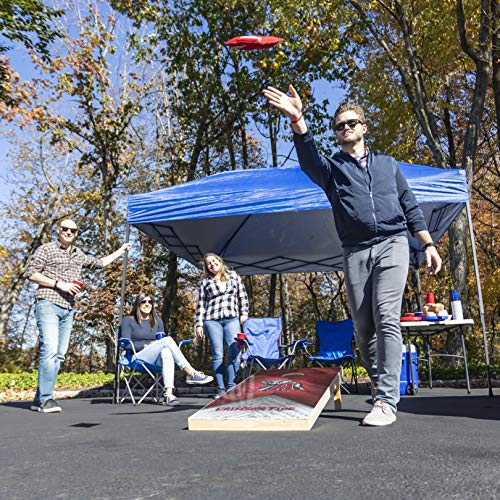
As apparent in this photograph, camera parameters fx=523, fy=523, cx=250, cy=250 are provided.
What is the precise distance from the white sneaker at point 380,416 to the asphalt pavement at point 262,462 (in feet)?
0.18

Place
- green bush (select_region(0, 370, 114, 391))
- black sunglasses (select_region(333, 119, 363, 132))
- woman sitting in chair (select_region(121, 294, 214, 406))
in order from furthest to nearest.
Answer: green bush (select_region(0, 370, 114, 391)), woman sitting in chair (select_region(121, 294, 214, 406)), black sunglasses (select_region(333, 119, 363, 132))

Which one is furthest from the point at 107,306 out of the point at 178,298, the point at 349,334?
the point at 349,334

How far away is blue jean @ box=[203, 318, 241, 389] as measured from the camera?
17.5 ft

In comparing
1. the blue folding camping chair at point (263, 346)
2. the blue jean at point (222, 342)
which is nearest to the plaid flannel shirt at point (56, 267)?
the blue jean at point (222, 342)

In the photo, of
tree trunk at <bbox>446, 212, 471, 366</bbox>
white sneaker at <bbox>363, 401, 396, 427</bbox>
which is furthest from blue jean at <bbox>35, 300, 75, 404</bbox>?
tree trunk at <bbox>446, 212, 471, 366</bbox>

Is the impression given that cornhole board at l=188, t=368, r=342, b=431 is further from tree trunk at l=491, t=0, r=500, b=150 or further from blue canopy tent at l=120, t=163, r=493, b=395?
tree trunk at l=491, t=0, r=500, b=150

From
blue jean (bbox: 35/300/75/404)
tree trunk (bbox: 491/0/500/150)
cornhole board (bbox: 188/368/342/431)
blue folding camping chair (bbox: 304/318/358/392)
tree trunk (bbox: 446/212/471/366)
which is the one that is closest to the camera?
cornhole board (bbox: 188/368/342/431)

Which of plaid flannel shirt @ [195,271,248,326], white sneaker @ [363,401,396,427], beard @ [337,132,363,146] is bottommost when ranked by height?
white sneaker @ [363,401,396,427]

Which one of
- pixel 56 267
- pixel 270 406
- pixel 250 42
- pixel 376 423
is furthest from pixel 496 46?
pixel 270 406

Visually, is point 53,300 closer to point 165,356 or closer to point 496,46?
point 165,356

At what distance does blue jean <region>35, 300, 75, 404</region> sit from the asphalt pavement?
1.35 metres

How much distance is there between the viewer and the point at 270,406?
2.71m

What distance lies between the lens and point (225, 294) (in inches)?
212

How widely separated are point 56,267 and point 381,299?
118 inches
